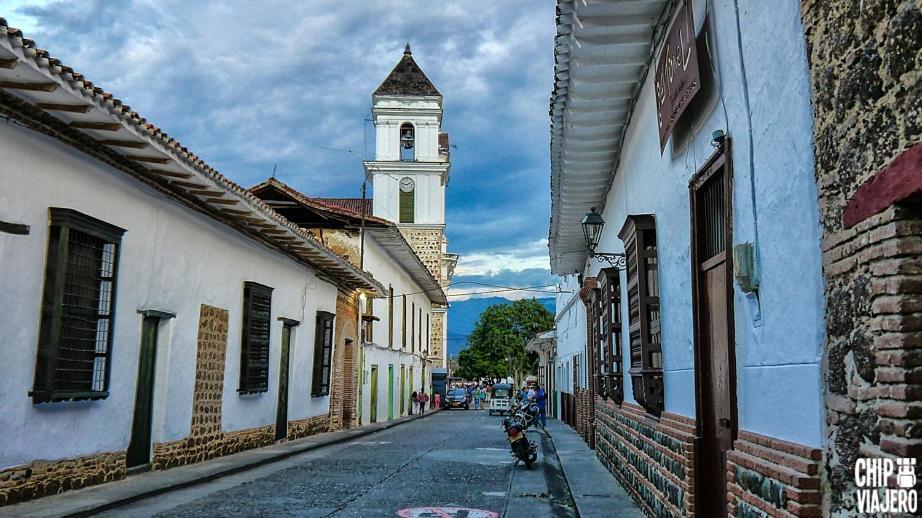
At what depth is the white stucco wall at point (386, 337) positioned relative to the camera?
26006 millimetres

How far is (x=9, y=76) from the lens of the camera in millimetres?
6957

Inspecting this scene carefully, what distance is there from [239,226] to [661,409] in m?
8.97

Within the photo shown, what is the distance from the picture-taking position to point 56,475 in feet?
27.7

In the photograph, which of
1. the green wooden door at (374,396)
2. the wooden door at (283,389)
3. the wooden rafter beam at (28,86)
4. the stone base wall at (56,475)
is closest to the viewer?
the wooden rafter beam at (28,86)

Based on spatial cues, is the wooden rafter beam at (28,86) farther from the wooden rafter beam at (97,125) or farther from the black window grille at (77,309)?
the black window grille at (77,309)

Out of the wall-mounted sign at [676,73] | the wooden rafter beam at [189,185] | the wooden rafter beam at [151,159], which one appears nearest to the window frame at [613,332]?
the wall-mounted sign at [676,73]

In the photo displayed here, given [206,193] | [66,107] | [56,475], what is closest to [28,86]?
[66,107]

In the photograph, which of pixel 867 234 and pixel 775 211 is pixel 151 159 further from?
pixel 867 234

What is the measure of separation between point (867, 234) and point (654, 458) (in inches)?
182

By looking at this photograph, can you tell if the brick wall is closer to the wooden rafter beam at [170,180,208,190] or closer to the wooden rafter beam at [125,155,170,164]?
the wooden rafter beam at [170,180,208,190]

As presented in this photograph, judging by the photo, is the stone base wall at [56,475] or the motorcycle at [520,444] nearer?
the stone base wall at [56,475]

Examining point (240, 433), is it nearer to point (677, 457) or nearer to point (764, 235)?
point (677, 457)

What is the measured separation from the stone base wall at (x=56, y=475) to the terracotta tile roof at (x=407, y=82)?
116ft

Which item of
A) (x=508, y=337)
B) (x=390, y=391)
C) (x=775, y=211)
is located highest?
(x=508, y=337)
